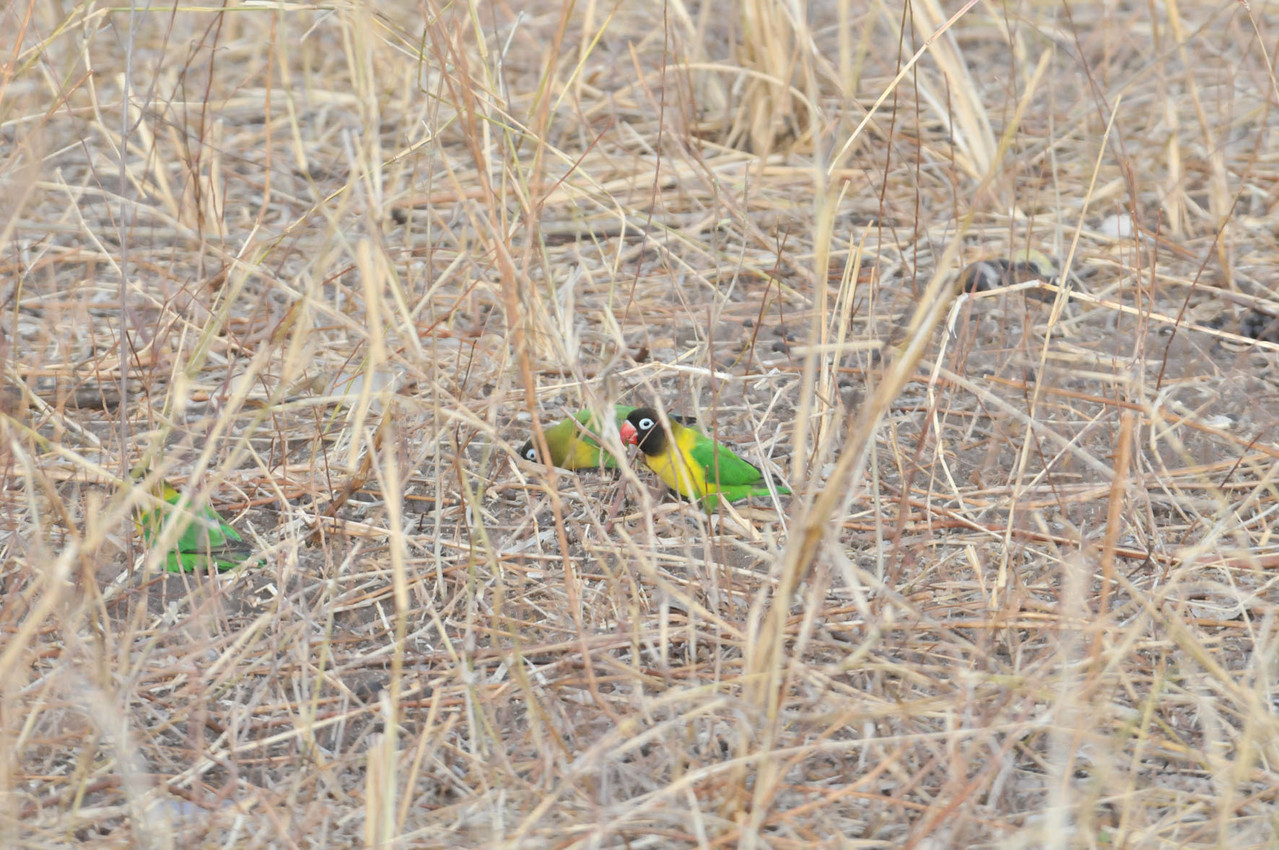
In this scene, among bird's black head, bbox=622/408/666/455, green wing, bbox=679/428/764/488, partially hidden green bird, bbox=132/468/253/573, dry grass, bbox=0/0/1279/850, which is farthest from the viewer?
bird's black head, bbox=622/408/666/455

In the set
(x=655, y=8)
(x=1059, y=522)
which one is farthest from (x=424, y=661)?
(x=655, y=8)

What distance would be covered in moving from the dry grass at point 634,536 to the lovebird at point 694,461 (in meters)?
0.09

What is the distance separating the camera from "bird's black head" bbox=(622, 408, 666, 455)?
2.86 m

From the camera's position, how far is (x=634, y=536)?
8.69 feet

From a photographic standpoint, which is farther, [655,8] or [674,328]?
[655,8]

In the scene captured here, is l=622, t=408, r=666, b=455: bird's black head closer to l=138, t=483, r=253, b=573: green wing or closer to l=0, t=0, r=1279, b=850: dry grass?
l=0, t=0, r=1279, b=850: dry grass

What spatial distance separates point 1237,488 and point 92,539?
2.15 metres

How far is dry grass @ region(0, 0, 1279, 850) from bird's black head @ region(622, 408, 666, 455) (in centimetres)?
12

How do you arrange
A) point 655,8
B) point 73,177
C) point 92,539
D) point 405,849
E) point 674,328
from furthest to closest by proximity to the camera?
1. point 655,8
2. point 73,177
3. point 674,328
4. point 405,849
5. point 92,539

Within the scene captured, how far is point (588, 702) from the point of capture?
2.11 m

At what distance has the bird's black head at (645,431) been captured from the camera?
9.39 feet

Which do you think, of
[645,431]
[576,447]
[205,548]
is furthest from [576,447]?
[205,548]

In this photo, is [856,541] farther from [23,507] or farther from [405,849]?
[23,507]

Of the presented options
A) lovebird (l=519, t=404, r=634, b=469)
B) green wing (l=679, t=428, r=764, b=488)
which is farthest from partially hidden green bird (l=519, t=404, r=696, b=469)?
green wing (l=679, t=428, r=764, b=488)
